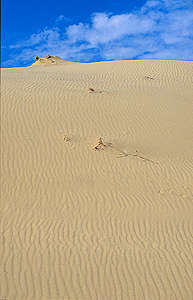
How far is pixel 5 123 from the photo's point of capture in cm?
993

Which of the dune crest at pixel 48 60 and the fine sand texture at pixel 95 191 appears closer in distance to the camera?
the fine sand texture at pixel 95 191

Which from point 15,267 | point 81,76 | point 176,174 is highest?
point 81,76

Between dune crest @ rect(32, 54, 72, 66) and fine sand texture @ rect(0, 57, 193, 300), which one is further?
dune crest @ rect(32, 54, 72, 66)

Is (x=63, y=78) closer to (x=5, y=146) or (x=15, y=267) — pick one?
(x=5, y=146)

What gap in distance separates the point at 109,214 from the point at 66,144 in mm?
3153

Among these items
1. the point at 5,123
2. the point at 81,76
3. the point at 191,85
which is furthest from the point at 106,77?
the point at 5,123

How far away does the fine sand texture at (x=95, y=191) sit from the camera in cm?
516

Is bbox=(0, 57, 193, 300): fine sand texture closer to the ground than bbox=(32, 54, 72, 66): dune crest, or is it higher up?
closer to the ground

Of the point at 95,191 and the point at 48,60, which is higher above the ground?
the point at 48,60

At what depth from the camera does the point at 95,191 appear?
25.0 feet

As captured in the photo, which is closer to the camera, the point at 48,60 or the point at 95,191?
the point at 95,191

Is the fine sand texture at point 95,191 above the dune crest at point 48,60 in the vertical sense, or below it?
below

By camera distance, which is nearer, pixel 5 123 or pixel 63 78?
pixel 5 123

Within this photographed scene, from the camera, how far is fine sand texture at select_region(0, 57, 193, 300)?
516 cm
